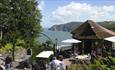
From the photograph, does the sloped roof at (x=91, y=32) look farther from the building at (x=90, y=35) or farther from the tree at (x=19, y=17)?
the tree at (x=19, y=17)

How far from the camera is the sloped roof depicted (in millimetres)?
40375

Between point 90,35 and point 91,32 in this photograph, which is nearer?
point 91,32

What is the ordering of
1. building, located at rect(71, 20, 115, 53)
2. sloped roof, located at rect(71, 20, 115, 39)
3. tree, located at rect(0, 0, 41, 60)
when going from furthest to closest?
tree, located at rect(0, 0, 41, 60) < sloped roof, located at rect(71, 20, 115, 39) < building, located at rect(71, 20, 115, 53)

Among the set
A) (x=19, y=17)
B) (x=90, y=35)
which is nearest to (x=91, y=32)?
(x=90, y=35)

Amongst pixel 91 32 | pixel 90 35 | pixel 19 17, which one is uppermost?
pixel 19 17

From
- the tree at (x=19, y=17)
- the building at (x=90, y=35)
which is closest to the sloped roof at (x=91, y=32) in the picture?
the building at (x=90, y=35)

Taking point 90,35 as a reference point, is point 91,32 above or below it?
above

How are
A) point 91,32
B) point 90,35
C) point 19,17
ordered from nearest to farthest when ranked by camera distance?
point 91,32
point 90,35
point 19,17

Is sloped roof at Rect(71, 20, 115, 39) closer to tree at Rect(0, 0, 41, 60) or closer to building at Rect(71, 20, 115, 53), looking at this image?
building at Rect(71, 20, 115, 53)

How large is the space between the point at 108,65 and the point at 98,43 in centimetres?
2826

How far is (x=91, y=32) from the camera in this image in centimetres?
4109

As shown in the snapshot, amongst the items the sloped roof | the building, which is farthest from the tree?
the building

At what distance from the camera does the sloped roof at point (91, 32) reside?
40.4m

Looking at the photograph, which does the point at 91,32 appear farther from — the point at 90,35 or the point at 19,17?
the point at 19,17
